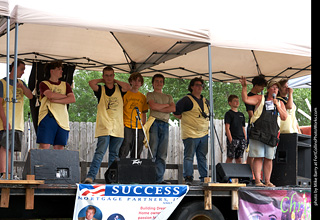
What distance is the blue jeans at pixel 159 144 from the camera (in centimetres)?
722

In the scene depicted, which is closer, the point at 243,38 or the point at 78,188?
the point at 78,188

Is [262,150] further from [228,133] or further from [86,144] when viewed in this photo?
[86,144]

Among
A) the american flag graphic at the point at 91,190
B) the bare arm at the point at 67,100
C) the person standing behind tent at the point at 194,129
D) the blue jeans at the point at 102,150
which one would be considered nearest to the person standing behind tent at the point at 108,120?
the blue jeans at the point at 102,150

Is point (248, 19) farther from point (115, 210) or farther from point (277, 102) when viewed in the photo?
point (115, 210)

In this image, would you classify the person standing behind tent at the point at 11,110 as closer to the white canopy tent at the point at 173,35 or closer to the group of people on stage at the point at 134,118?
the group of people on stage at the point at 134,118

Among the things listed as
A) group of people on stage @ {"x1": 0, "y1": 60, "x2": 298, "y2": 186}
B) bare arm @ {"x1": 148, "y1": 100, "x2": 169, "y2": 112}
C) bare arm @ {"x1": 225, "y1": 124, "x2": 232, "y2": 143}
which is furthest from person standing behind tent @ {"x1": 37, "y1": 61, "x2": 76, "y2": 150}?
bare arm @ {"x1": 225, "y1": 124, "x2": 232, "y2": 143}

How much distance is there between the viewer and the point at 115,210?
18.6 feet

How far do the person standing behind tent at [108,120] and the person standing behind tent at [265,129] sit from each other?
198 cm

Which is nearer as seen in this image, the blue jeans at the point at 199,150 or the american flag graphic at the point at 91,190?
the american flag graphic at the point at 91,190

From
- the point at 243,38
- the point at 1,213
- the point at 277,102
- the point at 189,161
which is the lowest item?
the point at 1,213

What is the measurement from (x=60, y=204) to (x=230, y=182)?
253 cm

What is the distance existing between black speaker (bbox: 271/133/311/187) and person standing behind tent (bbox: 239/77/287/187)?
1.55 feet

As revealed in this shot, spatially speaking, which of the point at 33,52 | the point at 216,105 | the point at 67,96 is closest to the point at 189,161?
the point at 67,96

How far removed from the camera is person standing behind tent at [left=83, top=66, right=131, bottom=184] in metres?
6.68
